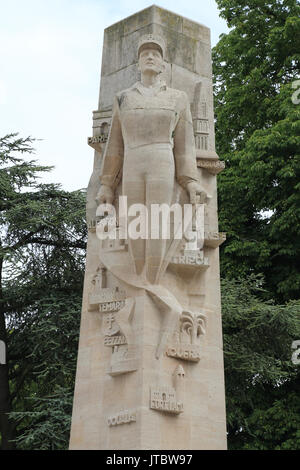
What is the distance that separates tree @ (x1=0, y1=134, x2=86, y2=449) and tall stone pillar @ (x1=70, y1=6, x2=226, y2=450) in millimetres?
6122

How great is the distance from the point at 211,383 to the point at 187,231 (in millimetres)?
1970

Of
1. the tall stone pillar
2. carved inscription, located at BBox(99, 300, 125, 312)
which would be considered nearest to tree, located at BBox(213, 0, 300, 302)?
the tall stone pillar

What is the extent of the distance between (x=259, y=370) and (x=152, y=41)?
26.9ft

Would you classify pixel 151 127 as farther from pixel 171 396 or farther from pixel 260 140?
pixel 260 140

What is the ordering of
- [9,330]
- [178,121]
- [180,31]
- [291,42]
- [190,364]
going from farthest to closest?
[291,42]
[9,330]
[180,31]
[178,121]
[190,364]

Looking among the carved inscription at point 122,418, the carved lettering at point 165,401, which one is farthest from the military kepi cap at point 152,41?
the carved inscription at point 122,418

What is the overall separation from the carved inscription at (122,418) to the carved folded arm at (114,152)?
3084 millimetres

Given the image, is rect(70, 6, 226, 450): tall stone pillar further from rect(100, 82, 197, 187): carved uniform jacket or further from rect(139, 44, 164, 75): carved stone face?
rect(139, 44, 164, 75): carved stone face

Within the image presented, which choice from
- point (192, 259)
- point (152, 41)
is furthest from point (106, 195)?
point (152, 41)

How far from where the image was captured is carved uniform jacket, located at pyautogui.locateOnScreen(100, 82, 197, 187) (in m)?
9.32

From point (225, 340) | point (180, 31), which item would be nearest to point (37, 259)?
point (225, 340)
